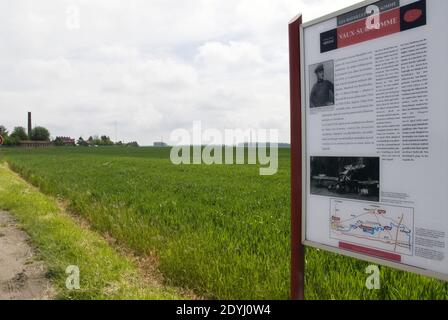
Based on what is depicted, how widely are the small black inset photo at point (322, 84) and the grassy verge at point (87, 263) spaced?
2.70 metres

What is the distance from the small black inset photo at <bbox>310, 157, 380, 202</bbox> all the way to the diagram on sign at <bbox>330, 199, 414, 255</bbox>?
0.09 metres

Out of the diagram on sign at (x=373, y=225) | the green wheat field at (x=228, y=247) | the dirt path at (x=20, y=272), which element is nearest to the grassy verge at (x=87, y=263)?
the dirt path at (x=20, y=272)

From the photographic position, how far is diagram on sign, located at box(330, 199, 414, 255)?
324 centimetres

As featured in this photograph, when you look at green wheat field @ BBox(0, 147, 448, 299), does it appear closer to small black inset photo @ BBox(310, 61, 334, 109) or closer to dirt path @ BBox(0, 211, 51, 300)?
dirt path @ BBox(0, 211, 51, 300)

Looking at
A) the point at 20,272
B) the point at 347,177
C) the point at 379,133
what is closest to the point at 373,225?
the point at 347,177

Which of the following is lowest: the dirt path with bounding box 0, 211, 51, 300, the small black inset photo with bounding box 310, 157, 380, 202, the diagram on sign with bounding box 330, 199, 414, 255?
the dirt path with bounding box 0, 211, 51, 300

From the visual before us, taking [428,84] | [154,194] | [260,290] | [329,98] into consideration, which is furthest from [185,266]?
[154,194]

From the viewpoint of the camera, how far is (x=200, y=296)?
4875 millimetres

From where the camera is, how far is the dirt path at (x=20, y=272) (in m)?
4.88

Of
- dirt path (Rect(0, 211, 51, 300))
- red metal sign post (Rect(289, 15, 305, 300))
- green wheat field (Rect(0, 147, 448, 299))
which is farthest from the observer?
dirt path (Rect(0, 211, 51, 300))

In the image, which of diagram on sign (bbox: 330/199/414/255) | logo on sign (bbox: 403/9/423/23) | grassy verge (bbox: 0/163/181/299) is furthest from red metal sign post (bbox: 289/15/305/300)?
grassy verge (bbox: 0/163/181/299)

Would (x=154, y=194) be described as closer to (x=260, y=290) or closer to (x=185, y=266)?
(x=185, y=266)
